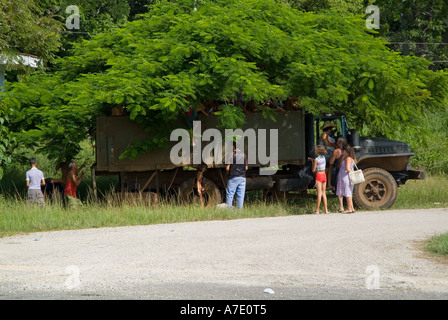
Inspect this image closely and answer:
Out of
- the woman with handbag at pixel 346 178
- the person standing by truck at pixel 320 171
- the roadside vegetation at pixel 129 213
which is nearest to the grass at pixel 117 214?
the roadside vegetation at pixel 129 213

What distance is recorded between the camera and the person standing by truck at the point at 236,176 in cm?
1582

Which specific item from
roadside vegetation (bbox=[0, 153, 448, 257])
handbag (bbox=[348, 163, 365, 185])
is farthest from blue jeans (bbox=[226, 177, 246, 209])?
handbag (bbox=[348, 163, 365, 185])

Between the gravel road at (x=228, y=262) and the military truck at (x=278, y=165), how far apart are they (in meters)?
3.17

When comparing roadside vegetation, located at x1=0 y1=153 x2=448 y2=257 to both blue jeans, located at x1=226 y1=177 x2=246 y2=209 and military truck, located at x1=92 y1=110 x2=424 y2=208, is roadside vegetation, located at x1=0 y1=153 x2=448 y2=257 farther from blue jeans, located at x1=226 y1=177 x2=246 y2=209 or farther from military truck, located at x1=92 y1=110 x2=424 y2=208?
military truck, located at x1=92 y1=110 x2=424 y2=208

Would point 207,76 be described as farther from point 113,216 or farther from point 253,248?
point 253,248

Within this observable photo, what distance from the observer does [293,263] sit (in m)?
9.22

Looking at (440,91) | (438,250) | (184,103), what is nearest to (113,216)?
(184,103)

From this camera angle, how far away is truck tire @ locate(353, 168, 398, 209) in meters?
16.6

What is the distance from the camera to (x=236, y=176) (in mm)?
15906

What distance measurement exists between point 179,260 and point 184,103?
598 centimetres

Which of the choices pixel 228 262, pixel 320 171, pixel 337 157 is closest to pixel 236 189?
pixel 320 171

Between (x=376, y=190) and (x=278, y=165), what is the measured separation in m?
2.35

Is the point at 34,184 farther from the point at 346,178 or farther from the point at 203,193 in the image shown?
the point at 346,178
